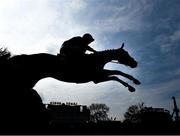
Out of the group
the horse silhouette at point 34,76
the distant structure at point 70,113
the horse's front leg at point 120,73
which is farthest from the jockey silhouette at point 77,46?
the distant structure at point 70,113

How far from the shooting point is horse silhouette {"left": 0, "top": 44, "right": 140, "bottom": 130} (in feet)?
23.4

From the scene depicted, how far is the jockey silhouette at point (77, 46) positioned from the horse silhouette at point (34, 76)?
7.0 inches

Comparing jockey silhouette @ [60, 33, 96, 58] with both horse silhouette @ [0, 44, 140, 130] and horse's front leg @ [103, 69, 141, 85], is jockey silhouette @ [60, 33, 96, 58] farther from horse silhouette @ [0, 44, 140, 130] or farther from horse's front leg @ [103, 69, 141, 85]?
horse's front leg @ [103, 69, 141, 85]

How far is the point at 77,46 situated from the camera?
8.44m

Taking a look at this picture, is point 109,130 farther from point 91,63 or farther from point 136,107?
point 136,107

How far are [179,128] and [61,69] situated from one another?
354cm

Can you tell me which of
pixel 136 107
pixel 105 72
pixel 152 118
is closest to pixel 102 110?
pixel 136 107

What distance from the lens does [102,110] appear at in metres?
70.9

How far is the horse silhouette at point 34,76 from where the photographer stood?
712 centimetres

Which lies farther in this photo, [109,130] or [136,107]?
[136,107]

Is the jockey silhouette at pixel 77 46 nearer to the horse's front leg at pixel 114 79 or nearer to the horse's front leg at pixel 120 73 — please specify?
the horse's front leg at pixel 120 73

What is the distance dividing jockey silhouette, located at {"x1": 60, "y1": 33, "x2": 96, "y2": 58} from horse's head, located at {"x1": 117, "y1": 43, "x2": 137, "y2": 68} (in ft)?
2.91

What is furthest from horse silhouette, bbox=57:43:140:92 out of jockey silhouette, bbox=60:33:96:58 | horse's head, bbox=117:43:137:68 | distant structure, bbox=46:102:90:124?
distant structure, bbox=46:102:90:124

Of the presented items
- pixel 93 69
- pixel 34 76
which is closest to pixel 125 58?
pixel 93 69
